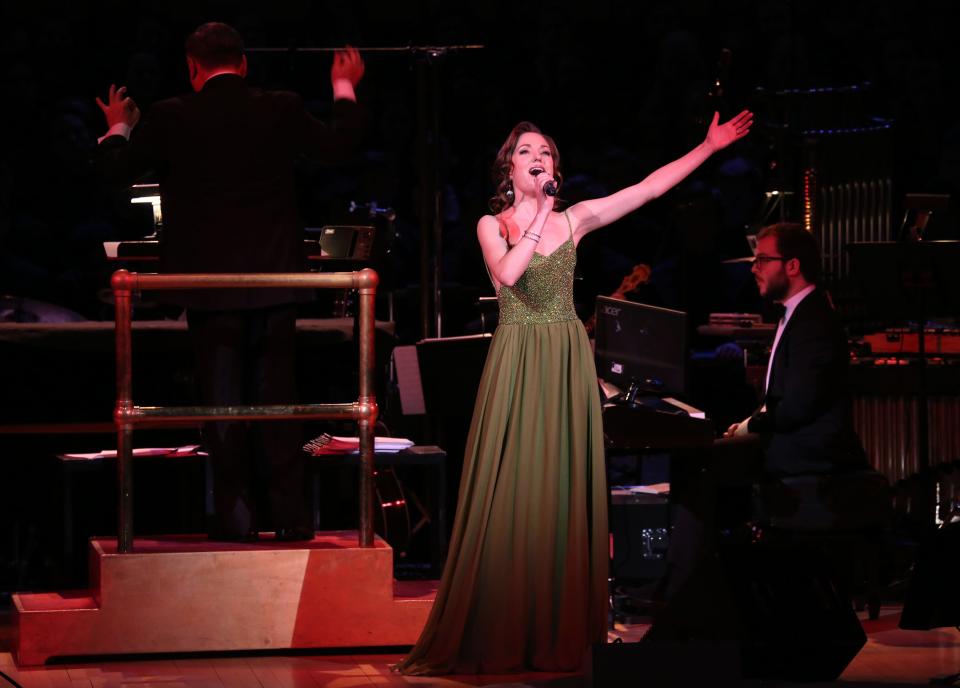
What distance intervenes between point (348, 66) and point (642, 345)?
1.41 meters

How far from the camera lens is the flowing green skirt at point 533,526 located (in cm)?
447

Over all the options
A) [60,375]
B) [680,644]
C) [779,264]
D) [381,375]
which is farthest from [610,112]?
[680,644]

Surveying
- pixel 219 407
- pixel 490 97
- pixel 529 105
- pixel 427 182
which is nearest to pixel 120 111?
pixel 219 407

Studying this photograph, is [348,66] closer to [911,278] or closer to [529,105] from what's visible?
[911,278]

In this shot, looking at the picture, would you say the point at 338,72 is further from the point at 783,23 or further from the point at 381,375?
the point at 783,23

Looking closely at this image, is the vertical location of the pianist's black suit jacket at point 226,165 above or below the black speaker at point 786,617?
above

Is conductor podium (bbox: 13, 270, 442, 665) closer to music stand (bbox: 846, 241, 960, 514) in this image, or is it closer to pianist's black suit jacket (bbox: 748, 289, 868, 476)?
pianist's black suit jacket (bbox: 748, 289, 868, 476)

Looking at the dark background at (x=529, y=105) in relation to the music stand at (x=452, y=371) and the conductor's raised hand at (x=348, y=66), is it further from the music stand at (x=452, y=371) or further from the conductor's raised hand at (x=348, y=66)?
the conductor's raised hand at (x=348, y=66)

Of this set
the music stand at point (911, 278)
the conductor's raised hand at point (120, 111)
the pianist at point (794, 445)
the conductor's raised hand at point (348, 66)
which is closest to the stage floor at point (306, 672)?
the pianist at point (794, 445)

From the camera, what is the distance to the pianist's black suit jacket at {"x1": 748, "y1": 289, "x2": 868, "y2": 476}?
531 cm

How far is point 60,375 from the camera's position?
5.72m

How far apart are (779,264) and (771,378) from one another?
412 millimetres

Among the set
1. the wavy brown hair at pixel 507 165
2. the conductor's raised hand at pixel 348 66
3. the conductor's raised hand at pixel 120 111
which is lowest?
the wavy brown hair at pixel 507 165

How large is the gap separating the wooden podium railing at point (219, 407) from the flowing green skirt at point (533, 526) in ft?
1.26
